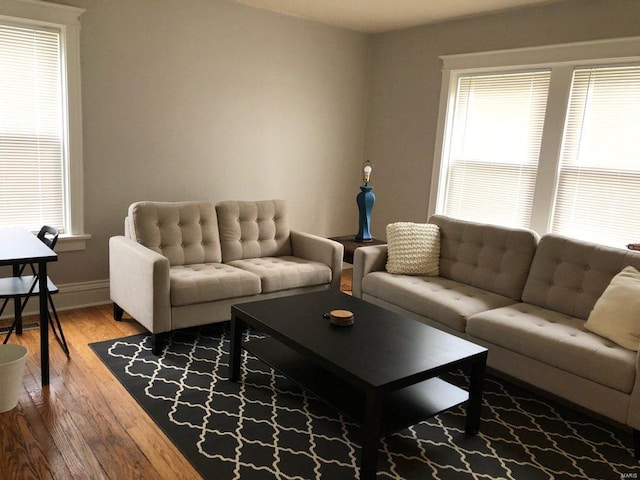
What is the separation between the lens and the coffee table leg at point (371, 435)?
210 centimetres

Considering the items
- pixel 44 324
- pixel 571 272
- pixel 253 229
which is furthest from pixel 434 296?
pixel 44 324

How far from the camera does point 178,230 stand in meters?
3.94

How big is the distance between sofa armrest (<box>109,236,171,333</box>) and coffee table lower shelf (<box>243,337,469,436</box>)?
77 centimetres

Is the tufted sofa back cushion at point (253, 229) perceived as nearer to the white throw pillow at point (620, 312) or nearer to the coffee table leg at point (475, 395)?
the coffee table leg at point (475, 395)

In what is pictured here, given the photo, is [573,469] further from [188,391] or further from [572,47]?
[572,47]

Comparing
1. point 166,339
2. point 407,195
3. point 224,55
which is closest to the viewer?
point 166,339

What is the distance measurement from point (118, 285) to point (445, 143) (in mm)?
3100

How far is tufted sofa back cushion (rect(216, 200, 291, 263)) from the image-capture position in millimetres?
4219

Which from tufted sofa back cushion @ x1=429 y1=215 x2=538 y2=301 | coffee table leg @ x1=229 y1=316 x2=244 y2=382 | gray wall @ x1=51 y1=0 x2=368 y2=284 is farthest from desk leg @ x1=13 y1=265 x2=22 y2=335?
tufted sofa back cushion @ x1=429 y1=215 x2=538 y2=301

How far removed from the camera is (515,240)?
368 centimetres

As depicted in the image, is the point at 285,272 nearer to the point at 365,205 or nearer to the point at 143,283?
the point at 143,283

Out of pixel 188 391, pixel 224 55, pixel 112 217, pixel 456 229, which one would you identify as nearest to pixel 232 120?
pixel 224 55

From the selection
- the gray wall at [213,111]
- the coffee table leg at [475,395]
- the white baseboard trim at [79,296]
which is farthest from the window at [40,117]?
the coffee table leg at [475,395]

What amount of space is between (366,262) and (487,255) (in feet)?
2.93
